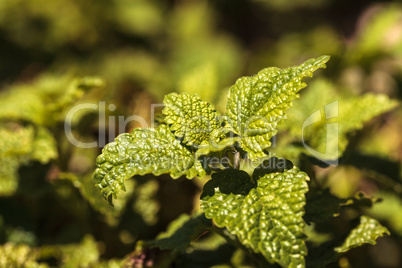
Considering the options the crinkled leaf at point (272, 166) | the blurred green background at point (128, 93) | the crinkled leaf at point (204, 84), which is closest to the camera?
the crinkled leaf at point (272, 166)

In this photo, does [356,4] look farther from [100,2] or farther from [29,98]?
[29,98]

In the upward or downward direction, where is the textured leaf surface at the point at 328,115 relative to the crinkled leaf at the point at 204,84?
downward

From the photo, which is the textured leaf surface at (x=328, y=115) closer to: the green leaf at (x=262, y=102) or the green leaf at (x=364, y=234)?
the green leaf at (x=364, y=234)

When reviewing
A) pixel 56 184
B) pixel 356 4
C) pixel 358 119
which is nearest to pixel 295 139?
pixel 358 119

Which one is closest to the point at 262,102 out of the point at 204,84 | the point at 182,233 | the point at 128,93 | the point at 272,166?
the point at 272,166

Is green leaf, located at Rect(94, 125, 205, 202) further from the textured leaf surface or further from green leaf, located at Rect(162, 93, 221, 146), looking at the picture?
the textured leaf surface

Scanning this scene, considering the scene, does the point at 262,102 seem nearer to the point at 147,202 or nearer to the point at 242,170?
the point at 242,170

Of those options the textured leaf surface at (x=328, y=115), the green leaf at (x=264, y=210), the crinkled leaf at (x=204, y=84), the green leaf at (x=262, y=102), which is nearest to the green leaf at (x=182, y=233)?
the green leaf at (x=264, y=210)
